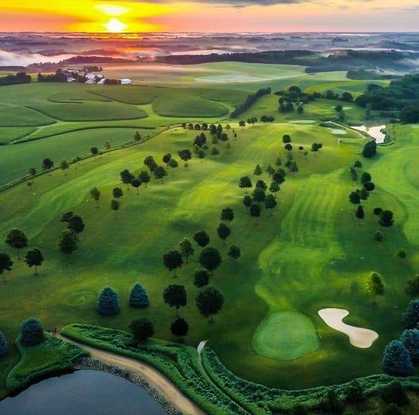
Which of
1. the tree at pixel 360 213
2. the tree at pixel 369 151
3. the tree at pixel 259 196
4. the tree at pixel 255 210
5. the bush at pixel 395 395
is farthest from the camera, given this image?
the tree at pixel 369 151

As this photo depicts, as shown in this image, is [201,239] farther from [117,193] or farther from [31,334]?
[31,334]

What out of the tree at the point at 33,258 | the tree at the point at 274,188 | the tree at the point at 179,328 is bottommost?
the tree at the point at 179,328

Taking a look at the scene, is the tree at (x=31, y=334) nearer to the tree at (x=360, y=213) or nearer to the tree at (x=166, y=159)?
the tree at (x=360, y=213)

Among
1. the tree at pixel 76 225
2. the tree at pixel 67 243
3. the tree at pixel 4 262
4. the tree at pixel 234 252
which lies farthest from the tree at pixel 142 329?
the tree at pixel 76 225

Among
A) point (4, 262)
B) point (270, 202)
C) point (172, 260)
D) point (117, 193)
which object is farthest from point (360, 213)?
point (4, 262)

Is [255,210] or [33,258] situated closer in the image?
[33,258]

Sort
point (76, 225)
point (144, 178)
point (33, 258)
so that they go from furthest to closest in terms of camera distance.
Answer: point (144, 178), point (76, 225), point (33, 258)
